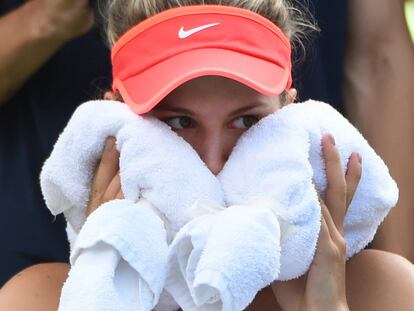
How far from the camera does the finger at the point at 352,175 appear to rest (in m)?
1.48

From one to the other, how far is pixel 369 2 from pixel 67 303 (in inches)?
37.8

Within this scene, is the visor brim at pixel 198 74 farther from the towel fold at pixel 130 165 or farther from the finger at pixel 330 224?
the finger at pixel 330 224

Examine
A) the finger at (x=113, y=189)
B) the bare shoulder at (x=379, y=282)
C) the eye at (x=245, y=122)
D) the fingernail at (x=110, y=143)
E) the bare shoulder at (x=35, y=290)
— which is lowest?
the bare shoulder at (x=379, y=282)

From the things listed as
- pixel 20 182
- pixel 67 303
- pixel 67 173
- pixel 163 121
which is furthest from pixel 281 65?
pixel 20 182

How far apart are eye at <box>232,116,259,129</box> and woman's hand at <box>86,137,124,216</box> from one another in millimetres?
178

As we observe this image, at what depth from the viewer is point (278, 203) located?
1.31m

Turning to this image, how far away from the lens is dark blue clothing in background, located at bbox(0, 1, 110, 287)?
1.84 m

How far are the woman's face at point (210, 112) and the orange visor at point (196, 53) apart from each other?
40mm

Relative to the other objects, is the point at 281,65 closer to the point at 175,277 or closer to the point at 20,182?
the point at 175,277

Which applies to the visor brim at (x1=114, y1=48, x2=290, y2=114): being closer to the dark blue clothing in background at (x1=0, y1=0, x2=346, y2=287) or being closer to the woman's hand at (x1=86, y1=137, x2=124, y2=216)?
the woman's hand at (x1=86, y1=137, x2=124, y2=216)

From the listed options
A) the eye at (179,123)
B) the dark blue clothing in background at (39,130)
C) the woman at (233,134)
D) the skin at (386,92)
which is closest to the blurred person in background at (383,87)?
the skin at (386,92)

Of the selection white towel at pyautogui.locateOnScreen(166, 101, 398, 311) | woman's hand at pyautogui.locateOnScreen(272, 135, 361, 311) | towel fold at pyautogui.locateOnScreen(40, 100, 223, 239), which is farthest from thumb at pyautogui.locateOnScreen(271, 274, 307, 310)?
towel fold at pyautogui.locateOnScreen(40, 100, 223, 239)

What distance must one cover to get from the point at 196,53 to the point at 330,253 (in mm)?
339

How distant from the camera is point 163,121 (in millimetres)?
1474
